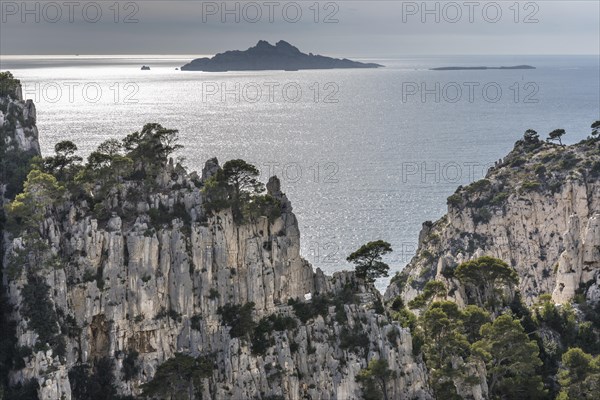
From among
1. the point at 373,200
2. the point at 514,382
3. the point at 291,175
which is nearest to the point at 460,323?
the point at 514,382

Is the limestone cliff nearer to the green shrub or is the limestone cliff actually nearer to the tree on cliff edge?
the green shrub

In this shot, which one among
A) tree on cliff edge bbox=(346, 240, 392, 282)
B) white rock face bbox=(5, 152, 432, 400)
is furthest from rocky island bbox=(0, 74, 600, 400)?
tree on cliff edge bbox=(346, 240, 392, 282)

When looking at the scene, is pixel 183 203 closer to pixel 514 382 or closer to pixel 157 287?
pixel 157 287

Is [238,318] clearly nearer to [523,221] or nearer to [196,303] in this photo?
[196,303]

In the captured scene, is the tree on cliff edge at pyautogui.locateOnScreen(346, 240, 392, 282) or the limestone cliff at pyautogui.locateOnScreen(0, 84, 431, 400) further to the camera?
the tree on cliff edge at pyautogui.locateOnScreen(346, 240, 392, 282)

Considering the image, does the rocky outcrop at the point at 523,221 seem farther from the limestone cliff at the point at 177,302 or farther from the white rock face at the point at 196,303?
the white rock face at the point at 196,303
